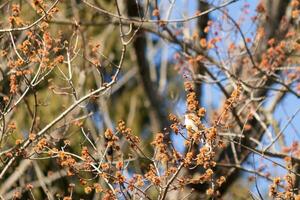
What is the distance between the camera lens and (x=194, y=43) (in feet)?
22.3

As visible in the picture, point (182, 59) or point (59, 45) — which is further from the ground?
point (182, 59)

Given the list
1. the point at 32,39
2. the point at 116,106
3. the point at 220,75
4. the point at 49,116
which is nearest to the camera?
the point at 32,39

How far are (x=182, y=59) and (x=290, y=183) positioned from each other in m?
3.27

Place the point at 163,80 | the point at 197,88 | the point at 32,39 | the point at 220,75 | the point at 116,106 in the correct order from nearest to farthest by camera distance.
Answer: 1. the point at 32,39
2. the point at 220,75
3. the point at 197,88
4. the point at 163,80
5. the point at 116,106

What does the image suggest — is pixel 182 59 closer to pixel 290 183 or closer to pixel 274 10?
pixel 274 10

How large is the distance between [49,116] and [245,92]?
18.3ft

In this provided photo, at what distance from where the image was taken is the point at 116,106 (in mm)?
13844

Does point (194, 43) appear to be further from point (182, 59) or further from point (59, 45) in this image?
point (59, 45)

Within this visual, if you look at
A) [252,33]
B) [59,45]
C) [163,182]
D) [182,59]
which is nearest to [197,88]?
[182,59]

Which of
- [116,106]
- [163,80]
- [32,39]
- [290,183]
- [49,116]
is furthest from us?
[116,106]

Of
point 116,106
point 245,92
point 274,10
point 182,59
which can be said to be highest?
point 116,106

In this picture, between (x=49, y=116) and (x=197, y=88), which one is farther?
(x=49, y=116)

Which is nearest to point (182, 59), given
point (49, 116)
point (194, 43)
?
point (194, 43)

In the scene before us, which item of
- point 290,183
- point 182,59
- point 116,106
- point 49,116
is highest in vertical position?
point 116,106
